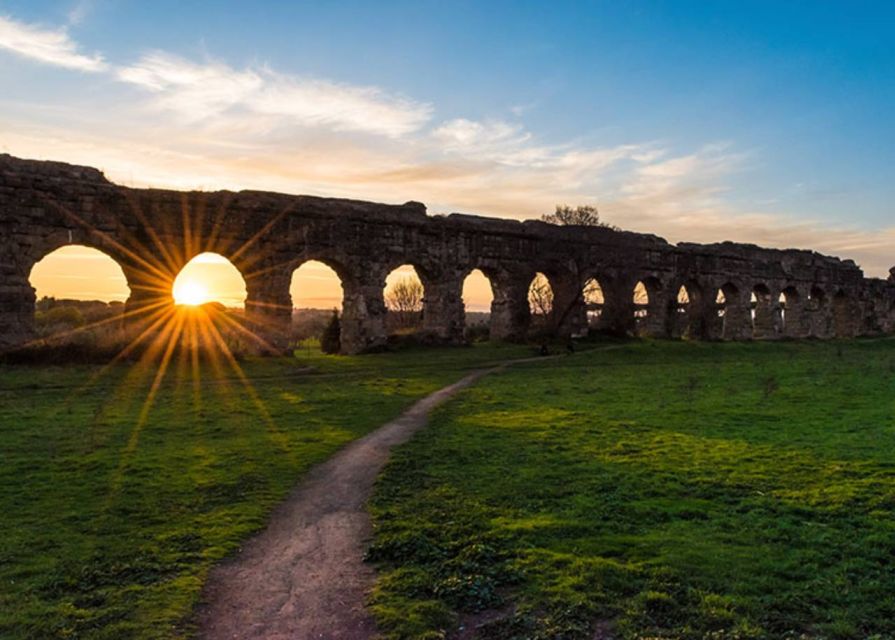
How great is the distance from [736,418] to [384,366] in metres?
12.9

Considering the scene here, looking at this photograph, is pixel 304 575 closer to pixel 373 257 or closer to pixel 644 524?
pixel 644 524

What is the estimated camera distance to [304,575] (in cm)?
629

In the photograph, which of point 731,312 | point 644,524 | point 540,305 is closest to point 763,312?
point 731,312

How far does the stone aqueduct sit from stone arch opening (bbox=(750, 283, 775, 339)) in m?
0.09

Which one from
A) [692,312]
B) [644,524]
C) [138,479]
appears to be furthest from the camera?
[692,312]

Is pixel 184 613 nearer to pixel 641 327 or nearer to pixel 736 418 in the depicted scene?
pixel 736 418

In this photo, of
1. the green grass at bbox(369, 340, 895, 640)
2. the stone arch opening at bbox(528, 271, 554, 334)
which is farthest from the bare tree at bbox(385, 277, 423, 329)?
the green grass at bbox(369, 340, 895, 640)

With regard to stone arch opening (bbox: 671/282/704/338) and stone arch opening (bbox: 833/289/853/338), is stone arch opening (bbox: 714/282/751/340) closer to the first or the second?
stone arch opening (bbox: 671/282/704/338)

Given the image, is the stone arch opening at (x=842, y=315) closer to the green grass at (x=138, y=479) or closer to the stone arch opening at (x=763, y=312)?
the stone arch opening at (x=763, y=312)

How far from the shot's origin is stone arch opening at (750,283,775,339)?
45.7m

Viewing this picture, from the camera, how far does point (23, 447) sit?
→ 10.5 m

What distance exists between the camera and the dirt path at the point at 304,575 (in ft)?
17.5

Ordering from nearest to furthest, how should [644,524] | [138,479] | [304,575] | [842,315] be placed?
[304,575]
[644,524]
[138,479]
[842,315]

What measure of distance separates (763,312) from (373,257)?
95.6 feet
